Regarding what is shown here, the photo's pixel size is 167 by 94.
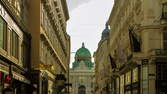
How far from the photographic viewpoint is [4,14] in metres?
25.5

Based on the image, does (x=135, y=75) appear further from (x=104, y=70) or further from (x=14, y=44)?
(x=104, y=70)

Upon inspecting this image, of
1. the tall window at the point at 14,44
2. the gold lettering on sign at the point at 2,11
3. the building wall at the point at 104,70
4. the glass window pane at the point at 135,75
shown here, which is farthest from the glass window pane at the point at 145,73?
the building wall at the point at 104,70

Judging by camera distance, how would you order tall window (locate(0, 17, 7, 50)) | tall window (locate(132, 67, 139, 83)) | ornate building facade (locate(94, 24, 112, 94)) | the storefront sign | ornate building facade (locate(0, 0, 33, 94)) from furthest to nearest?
ornate building facade (locate(94, 24, 112, 94)), tall window (locate(132, 67, 139, 83)), the storefront sign, ornate building facade (locate(0, 0, 33, 94)), tall window (locate(0, 17, 7, 50))

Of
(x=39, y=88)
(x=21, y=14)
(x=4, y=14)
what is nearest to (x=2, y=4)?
(x=4, y=14)

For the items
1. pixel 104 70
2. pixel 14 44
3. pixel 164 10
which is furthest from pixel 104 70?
pixel 14 44

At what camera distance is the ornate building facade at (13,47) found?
2511 cm

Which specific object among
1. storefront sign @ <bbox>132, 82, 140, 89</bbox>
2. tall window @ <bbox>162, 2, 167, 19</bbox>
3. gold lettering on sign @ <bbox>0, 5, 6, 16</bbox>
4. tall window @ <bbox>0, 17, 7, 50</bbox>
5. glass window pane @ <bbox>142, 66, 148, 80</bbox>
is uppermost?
tall window @ <bbox>162, 2, 167, 19</bbox>

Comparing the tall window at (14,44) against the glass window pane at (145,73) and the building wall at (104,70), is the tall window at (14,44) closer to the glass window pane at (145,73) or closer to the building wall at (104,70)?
the glass window pane at (145,73)

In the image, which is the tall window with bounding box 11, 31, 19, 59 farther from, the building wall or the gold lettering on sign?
the building wall

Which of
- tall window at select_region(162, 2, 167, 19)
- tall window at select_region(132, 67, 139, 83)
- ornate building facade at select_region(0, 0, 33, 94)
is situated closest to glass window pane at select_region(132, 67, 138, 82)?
tall window at select_region(132, 67, 139, 83)

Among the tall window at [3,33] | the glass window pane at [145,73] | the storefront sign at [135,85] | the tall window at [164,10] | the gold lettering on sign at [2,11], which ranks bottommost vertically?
the storefront sign at [135,85]

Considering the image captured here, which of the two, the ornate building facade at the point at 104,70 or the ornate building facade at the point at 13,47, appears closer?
the ornate building facade at the point at 13,47

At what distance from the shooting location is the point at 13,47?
30.1 meters

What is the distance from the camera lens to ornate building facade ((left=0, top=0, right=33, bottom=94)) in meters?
25.1
